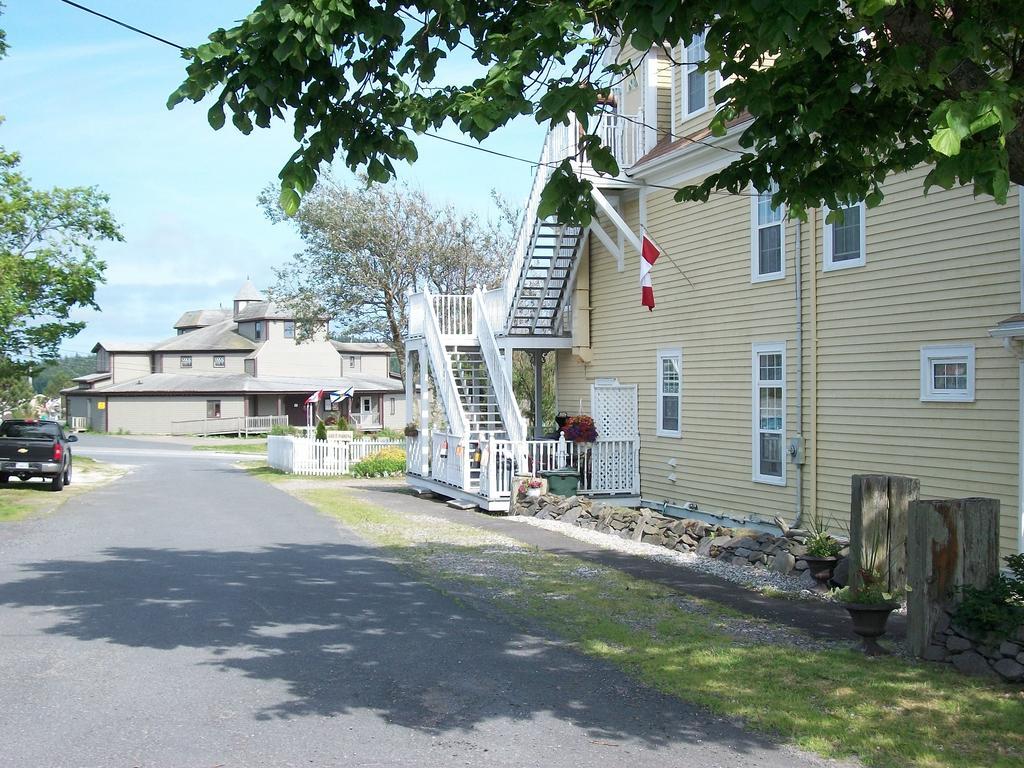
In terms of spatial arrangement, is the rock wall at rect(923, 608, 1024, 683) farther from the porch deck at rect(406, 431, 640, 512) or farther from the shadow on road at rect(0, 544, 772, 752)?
the porch deck at rect(406, 431, 640, 512)

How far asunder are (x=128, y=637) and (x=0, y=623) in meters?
1.54

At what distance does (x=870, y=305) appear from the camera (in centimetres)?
1347

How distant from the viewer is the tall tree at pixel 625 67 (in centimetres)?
636

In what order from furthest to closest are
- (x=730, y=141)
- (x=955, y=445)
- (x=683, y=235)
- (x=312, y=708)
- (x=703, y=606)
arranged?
(x=683, y=235), (x=730, y=141), (x=955, y=445), (x=703, y=606), (x=312, y=708)

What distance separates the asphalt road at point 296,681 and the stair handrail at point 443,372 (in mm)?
7667

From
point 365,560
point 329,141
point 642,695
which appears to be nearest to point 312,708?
point 642,695

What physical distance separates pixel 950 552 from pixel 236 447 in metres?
51.4

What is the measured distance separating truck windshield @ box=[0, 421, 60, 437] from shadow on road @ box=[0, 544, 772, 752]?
49.1 feet

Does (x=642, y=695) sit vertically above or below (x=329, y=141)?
below

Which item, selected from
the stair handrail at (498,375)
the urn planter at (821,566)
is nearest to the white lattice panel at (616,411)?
the stair handrail at (498,375)

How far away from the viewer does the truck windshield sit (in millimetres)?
26812

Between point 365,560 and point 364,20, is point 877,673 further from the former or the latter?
point 365,560

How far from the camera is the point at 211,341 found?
7256 centimetres

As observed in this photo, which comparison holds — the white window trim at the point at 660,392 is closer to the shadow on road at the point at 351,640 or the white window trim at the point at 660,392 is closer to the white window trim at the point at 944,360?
the white window trim at the point at 944,360
